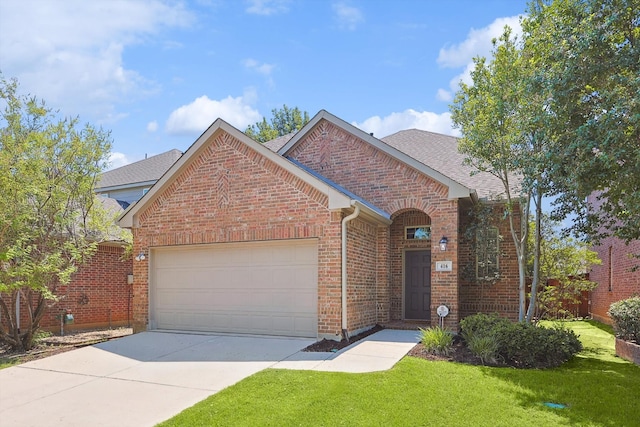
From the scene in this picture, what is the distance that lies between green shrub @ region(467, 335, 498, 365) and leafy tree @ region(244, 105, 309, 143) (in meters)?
30.9

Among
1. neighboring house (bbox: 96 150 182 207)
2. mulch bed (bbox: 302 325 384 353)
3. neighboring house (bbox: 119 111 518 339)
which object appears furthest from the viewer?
neighboring house (bbox: 96 150 182 207)

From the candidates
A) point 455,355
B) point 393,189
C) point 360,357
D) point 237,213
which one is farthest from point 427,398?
point 393,189

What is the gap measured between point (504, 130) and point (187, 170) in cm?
760

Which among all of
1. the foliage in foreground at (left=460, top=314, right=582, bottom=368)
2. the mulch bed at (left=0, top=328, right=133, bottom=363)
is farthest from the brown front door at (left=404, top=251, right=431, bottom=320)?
the mulch bed at (left=0, top=328, right=133, bottom=363)

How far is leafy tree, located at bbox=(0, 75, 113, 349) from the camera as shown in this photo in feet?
34.0

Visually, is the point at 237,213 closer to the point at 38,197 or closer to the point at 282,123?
the point at 38,197

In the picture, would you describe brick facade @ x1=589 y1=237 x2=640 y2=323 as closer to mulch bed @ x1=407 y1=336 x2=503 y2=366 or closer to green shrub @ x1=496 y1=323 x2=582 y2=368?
green shrub @ x1=496 y1=323 x2=582 y2=368

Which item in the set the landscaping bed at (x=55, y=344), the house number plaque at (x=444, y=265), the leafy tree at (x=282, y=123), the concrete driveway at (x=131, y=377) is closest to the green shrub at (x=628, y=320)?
the house number plaque at (x=444, y=265)

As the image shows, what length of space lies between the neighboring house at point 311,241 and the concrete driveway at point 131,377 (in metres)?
0.96

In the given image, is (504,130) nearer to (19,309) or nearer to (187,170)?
(187,170)

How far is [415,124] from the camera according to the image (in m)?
17.6

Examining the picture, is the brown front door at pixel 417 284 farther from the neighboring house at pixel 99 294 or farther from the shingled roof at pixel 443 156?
the neighboring house at pixel 99 294

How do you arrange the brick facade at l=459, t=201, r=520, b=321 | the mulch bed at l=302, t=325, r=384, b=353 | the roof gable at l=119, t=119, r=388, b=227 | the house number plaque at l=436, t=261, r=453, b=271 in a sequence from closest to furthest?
the mulch bed at l=302, t=325, r=384, b=353 < the roof gable at l=119, t=119, r=388, b=227 < the house number plaque at l=436, t=261, r=453, b=271 < the brick facade at l=459, t=201, r=520, b=321

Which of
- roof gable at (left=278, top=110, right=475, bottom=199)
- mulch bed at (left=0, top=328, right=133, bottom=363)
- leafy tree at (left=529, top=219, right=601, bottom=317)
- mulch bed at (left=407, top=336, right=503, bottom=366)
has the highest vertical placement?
roof gable at (left=278, top=110, right=475, bottom=199)
